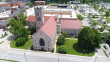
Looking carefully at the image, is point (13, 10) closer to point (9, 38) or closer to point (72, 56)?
point (9, 38)

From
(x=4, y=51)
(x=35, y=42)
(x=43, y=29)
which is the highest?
(x=43, y=29)

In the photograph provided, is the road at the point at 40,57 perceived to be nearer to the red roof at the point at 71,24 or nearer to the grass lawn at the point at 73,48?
the grass lawn at the point at 73,48

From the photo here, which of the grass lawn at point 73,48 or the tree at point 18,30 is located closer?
the grass lawn at point 73,48

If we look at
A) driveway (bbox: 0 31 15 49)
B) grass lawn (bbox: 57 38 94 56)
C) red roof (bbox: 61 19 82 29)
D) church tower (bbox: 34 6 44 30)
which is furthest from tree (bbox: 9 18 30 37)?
grass lawn (bbox: 57 38 94 56)

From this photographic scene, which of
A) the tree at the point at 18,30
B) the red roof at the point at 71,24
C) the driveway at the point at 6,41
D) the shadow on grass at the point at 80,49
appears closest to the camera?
the shadow on grass at the point at 80,49

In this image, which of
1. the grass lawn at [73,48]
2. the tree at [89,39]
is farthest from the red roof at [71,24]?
the tree at [89,39]

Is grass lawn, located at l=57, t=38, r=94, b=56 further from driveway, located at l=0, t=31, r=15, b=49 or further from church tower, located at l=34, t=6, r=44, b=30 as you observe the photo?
driveway, located at l=0, t=31, r=15, b=49

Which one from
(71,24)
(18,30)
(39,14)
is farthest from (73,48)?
(18,30)

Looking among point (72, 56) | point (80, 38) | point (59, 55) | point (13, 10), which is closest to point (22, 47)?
point (59, 55)
